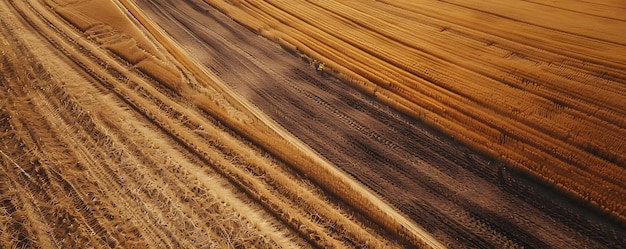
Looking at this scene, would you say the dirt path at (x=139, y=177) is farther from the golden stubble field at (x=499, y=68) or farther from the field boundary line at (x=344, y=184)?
the golden stubble field at (x=499, y=68)

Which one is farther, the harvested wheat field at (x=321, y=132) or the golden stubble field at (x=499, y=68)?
the golden stubble field at (x=499, y=68)

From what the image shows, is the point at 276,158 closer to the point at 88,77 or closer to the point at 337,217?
the point at 337,217

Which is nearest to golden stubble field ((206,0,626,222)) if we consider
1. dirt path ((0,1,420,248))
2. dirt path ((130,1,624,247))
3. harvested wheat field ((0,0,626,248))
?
harvested wheat field ((0,0,626,248))

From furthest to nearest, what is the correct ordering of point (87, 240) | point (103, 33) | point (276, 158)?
point (103, 33), point (276, 158), point (87, 240)

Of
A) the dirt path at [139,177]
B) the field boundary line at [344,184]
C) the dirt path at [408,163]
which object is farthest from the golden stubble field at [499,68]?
the dirt path at [139,177]

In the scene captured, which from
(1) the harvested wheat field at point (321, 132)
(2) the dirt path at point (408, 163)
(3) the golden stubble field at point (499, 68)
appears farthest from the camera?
(3) the golden stubble field at point (499, 68)

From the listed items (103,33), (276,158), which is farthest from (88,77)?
(276,158)

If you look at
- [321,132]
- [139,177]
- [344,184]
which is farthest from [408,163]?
[139,177]

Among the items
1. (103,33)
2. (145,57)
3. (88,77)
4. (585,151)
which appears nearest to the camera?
(585,151)
